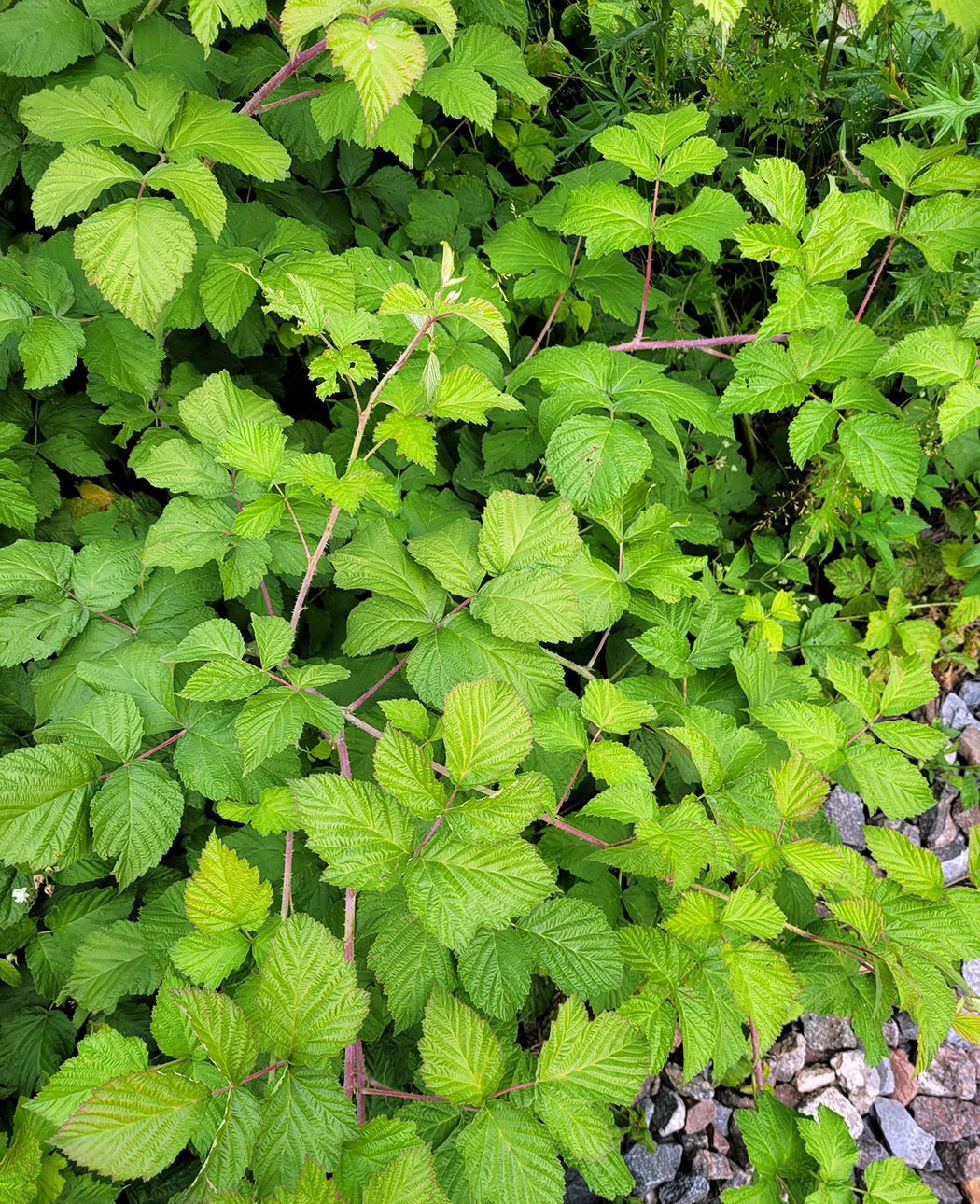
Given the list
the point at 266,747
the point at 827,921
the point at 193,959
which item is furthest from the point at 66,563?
the point at 827,921

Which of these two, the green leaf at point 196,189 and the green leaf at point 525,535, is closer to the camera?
the green leaf at point 196,189

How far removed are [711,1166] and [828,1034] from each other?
448mm

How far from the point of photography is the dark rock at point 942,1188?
186cm

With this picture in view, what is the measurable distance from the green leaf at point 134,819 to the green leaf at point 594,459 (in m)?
0.83

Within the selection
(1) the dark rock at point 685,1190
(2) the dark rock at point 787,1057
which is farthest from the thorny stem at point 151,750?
(2) the dark rock at point 787,1057

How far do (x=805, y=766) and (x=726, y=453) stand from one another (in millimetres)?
1241

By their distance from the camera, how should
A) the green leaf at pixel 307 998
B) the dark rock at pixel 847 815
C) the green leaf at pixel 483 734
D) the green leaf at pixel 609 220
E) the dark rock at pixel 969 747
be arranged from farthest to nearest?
the dark rock at pixel 969 747 < the dark rock at pixel 847 815 < the green leaf at pixel 609 220 < the green leaf at pixel 483 734 < the green leaf at pixel 307 998

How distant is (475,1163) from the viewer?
935 mm

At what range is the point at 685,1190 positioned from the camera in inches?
70.6

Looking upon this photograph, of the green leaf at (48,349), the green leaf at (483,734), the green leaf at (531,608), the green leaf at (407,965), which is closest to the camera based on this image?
the green leaf at (483,734)

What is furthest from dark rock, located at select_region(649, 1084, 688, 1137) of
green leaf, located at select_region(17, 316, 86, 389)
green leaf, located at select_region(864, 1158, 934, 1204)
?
green leaf, located at select_region(17, 316, 86, 389)

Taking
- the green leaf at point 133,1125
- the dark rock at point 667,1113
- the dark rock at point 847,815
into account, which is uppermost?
the green leaf at point 133,1125

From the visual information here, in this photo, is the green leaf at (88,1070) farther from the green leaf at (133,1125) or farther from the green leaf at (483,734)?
the green leaf at (483,734)

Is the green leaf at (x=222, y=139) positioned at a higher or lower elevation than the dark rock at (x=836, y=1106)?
higher
